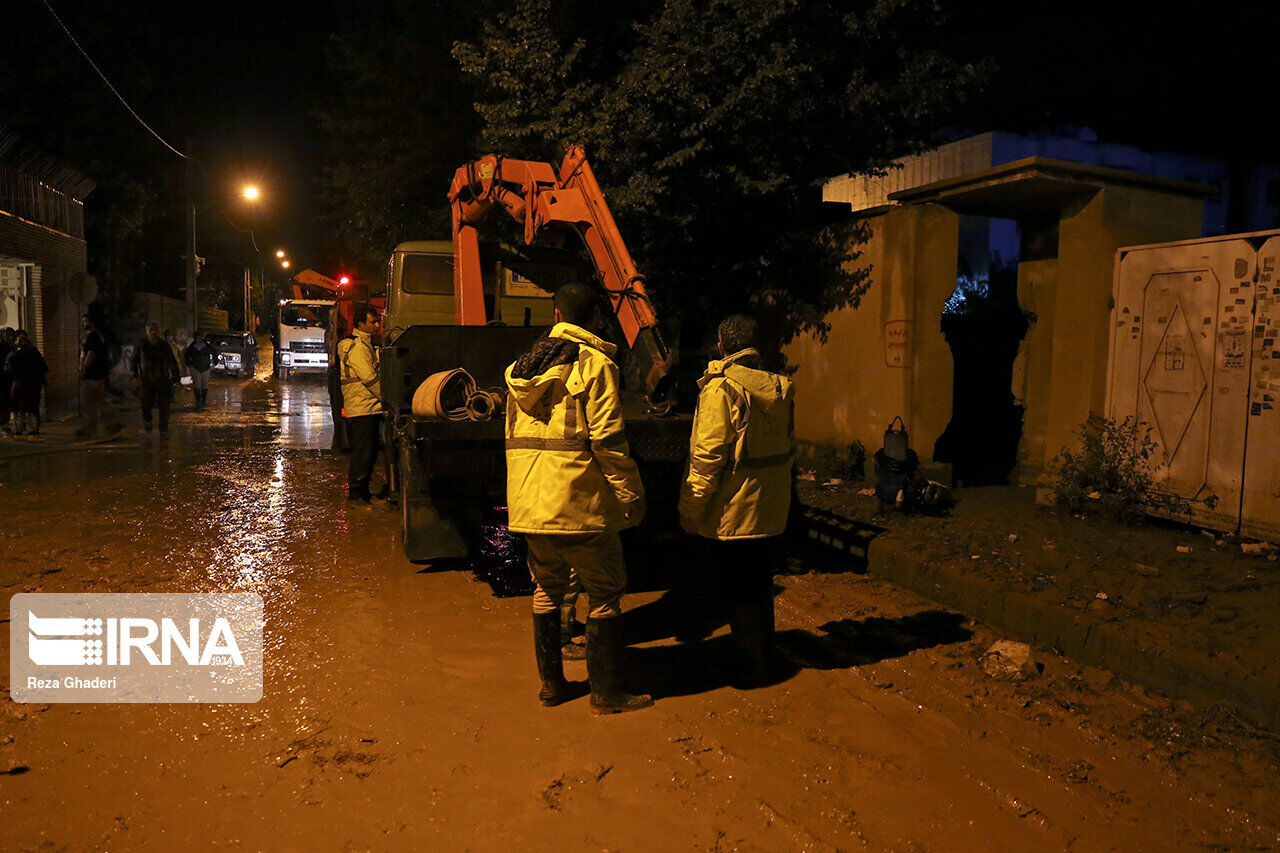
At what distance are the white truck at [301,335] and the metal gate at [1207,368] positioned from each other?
96.6 ft

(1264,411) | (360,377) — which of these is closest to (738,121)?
(360,377)

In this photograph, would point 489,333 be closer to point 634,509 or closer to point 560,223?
point 560,223

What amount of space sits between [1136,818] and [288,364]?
3446 cm

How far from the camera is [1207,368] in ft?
22.7

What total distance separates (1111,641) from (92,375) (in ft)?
49.2

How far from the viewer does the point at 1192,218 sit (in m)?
8.29

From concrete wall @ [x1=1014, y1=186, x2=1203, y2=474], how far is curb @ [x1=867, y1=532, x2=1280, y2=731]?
2.88 metres

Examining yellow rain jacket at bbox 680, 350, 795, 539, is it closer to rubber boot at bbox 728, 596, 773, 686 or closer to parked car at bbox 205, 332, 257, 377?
rubber boot at bbox 728, 596, 773, 686

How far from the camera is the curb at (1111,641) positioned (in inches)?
166

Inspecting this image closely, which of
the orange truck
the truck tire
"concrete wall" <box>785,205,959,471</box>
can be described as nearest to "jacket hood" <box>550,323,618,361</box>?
the orange truck

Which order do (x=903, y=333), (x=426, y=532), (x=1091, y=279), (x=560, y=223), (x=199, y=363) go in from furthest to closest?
(x=199, y=363), (x=903, y=333), (x=560, y=223), (x=1091, y=279), (x=426, y=532)

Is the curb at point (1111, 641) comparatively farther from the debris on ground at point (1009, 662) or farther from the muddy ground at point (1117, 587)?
the debris on ground at point (1009, 662)

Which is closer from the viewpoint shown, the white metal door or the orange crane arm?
the white metal door

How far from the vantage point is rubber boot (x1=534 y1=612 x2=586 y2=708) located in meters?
4.20
